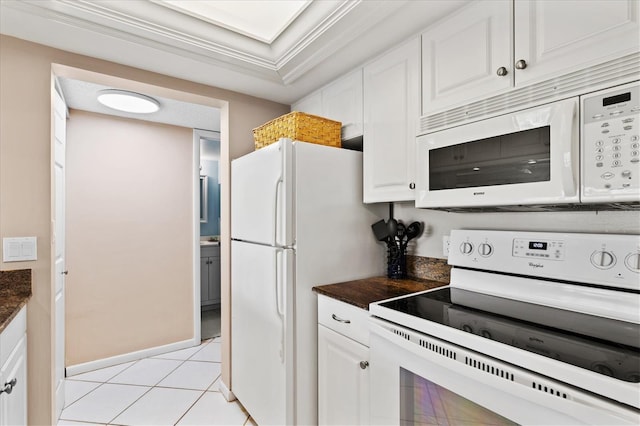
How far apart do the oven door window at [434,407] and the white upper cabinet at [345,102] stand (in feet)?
4.48

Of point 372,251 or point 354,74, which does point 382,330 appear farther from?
point 354,74

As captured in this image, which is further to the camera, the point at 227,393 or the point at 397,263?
the point at 227,393

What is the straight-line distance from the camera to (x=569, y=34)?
112cm

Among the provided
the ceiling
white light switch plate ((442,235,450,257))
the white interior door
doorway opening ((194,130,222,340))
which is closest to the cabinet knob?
the white interior door

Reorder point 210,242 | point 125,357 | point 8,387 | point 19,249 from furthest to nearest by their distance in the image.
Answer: point 210,242
point 125,357
point 19,249
point 8,387

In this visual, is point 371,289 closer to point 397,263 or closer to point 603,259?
point 397,263

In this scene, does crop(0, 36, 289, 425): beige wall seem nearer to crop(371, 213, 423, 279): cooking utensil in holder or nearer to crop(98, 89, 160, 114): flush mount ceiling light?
crop(98, 89, 160, 114): flush mount ceiling light

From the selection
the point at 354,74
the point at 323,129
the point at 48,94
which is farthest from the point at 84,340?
the point at 354,74

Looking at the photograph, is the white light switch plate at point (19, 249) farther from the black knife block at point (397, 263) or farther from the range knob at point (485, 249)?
the range knob at point (485, 249)

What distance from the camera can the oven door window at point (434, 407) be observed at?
100cm

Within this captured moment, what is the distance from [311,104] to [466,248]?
4.90 ft

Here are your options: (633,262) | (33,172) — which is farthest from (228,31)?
(633,262)

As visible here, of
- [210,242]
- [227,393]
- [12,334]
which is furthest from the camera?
[210,242]

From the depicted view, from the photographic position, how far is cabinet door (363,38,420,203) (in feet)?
5.48
